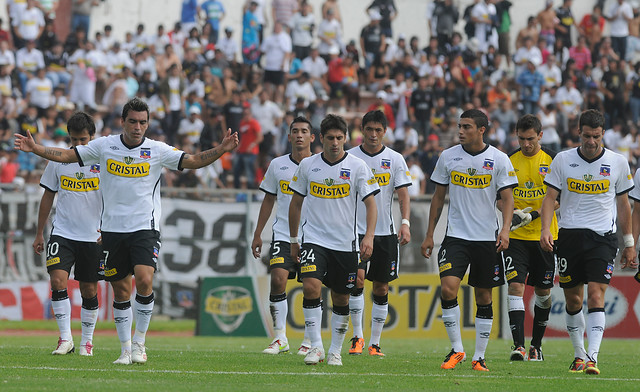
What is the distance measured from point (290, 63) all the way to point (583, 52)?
8.86 meters

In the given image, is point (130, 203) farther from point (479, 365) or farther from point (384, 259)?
point (479, 365)

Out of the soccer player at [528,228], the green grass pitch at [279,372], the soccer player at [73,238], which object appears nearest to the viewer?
the green grass pitch at [279,372]

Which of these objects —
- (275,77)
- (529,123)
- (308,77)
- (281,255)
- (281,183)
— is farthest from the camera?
(275,77)

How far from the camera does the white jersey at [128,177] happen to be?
11.2m

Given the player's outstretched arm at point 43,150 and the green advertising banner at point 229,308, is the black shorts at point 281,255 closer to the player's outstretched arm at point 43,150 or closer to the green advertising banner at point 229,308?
the player's outstretched arm at point 43,150

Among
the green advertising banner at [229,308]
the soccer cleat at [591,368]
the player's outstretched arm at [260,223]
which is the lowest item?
the green advertising banner at [229,308]

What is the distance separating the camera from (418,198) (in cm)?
2073

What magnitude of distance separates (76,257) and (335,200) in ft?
11.2

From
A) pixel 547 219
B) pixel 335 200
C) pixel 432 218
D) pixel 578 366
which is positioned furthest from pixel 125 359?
pixel 578 366

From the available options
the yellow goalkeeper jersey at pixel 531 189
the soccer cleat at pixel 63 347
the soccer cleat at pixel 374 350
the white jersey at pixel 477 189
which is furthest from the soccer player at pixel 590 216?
the soccer cleat at pixel 63 347

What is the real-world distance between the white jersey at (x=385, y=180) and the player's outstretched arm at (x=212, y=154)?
116 inches

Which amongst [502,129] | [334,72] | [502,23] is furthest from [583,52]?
[334,72]

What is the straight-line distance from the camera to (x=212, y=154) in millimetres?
11016

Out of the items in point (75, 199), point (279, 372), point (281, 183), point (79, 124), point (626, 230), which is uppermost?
point (79, 124)
